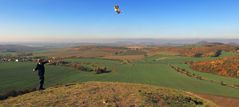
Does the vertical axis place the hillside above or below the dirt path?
above

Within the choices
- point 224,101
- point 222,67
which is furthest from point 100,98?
point 222,67

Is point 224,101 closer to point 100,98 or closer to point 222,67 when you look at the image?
point 100,98

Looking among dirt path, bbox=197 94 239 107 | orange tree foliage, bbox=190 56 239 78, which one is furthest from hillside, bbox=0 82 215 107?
orange tree foliage, bbox=190 56 239 78

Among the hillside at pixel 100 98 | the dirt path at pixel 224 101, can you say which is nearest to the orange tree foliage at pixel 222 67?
the dirt path at pixel 224 101

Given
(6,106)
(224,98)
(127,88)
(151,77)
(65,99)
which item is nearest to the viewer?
(6,106)

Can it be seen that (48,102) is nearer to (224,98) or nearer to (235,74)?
(224,98)

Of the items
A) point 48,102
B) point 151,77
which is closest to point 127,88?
point 48,102

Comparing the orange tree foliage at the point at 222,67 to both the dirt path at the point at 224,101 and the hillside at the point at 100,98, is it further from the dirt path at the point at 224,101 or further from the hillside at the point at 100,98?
the hillside at the point at 100,98

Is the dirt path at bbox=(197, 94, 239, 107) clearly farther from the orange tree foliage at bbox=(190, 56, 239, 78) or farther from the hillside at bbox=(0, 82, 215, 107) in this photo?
the orange tree foliage at bbox=(190, 56, 239, 78)
